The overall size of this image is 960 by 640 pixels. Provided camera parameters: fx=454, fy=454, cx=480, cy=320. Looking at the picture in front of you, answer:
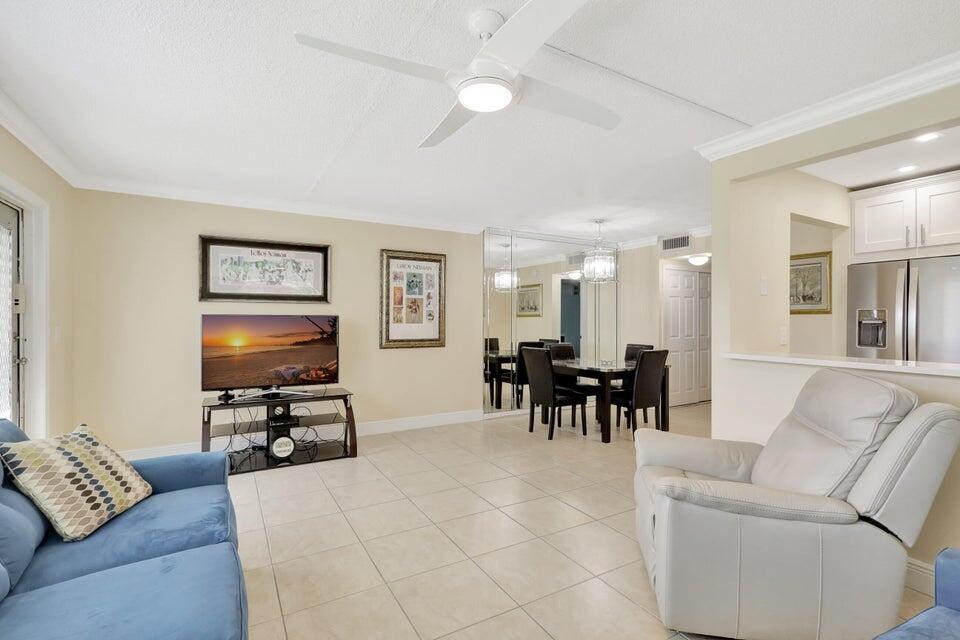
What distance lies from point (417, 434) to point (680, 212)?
3594mm

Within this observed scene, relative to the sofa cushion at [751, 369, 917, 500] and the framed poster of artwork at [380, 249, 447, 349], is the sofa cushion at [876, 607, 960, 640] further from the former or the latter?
the framed poster of artwork at [380, 249, 447, 349]

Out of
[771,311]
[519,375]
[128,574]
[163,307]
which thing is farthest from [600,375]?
[163,307]

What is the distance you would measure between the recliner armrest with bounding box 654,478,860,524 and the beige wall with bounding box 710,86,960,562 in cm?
89

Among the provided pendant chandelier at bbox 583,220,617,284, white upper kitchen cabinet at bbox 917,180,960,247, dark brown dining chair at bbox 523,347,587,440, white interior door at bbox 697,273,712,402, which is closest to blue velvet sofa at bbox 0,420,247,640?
dark brown dining chair at bbox 523,347,587,440

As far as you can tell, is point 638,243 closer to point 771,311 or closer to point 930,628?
point 771,311

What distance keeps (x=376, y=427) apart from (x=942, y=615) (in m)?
4.24

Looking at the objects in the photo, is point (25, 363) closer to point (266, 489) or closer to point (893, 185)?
point (266, 489)

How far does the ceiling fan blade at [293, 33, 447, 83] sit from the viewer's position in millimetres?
1409

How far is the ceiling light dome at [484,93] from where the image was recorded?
1665mm

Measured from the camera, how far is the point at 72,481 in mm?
1712

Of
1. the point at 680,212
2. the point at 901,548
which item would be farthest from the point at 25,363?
the point at 680,212

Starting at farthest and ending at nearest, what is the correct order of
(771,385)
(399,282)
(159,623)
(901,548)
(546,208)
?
(399,282) → (546,208) → (771,385) → (901,548) → (159,623)

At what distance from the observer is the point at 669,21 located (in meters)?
1.71

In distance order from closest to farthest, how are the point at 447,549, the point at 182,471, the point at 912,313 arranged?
the point at 182,471
the point at 447,549
the point at 912,313
